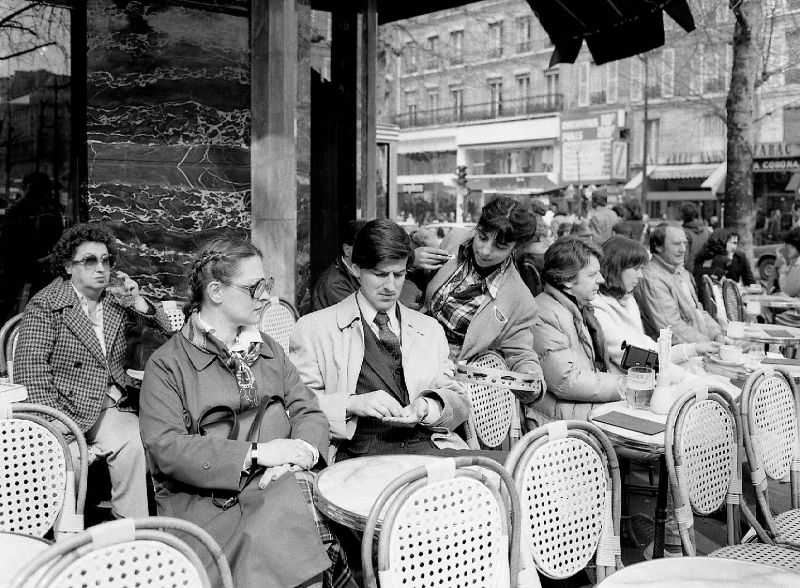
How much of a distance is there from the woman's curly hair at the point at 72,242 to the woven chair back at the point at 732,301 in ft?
20.2

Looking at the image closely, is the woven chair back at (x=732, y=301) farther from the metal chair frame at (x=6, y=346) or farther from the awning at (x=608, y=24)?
the metal chair frame at (x=6, y=346)

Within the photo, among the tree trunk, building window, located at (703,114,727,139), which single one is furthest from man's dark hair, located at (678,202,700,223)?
building window, located at (703,114,727,139)

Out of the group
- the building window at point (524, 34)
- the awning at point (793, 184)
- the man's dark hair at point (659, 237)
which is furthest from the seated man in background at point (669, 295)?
the building window at point (524, 34)

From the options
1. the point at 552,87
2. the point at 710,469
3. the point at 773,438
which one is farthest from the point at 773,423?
the point at 552,87

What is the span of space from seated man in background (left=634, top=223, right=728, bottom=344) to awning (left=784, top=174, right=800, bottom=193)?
21.6 m

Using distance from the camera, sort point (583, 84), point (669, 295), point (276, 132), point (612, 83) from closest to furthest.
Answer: point (669, 295) → point (276, 132) → point (612, 83) → point (583, 84)

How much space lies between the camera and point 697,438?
126 inches

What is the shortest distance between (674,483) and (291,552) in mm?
1431

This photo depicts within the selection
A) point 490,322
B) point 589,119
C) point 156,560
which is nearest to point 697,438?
point 490,322

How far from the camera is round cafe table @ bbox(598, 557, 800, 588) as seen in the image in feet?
7.51

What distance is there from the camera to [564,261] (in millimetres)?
4621

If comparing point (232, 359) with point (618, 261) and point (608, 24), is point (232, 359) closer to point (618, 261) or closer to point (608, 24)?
point (618, 261)

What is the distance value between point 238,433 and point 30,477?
2.31ft

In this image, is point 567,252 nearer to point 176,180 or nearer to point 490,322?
point 490,322
